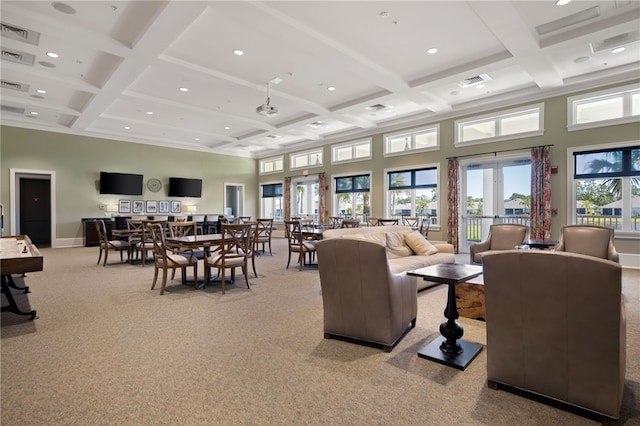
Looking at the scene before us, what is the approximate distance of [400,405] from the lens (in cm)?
196

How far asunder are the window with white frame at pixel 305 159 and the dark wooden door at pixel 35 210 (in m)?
8.25

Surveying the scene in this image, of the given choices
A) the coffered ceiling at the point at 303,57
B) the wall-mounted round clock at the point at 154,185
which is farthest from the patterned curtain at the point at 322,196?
the wall-mounted round clock at the point at 154,185

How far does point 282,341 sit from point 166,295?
2.31m

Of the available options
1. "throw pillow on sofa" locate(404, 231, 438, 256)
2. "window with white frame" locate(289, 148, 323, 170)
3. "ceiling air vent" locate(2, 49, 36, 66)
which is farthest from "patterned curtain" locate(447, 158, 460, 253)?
"ceiling air vent" locate(2, 49, 36, 66)

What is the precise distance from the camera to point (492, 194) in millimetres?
7914

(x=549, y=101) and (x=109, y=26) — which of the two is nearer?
(x=109, y=26)

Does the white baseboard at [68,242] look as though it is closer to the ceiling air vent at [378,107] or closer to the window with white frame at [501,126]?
the ceiling air vent at [378,107]

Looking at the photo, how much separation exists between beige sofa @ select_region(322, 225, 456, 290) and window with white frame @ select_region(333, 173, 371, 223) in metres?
5.40

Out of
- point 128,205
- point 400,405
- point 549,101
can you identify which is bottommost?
point 400,405

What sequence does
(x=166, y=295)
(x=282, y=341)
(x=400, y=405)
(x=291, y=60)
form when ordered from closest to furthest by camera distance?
(x=400, y=405)
(x=282, y=341)
(x=166, y=295)
(x=291, y=60)

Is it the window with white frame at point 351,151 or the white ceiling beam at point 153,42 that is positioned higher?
the white ceiling beam at point 153,42

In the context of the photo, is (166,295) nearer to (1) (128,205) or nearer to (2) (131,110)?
(2) (131,110)

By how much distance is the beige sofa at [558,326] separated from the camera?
1.71 m

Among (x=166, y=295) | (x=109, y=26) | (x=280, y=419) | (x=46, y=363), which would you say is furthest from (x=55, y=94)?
(x=280, y=419)
